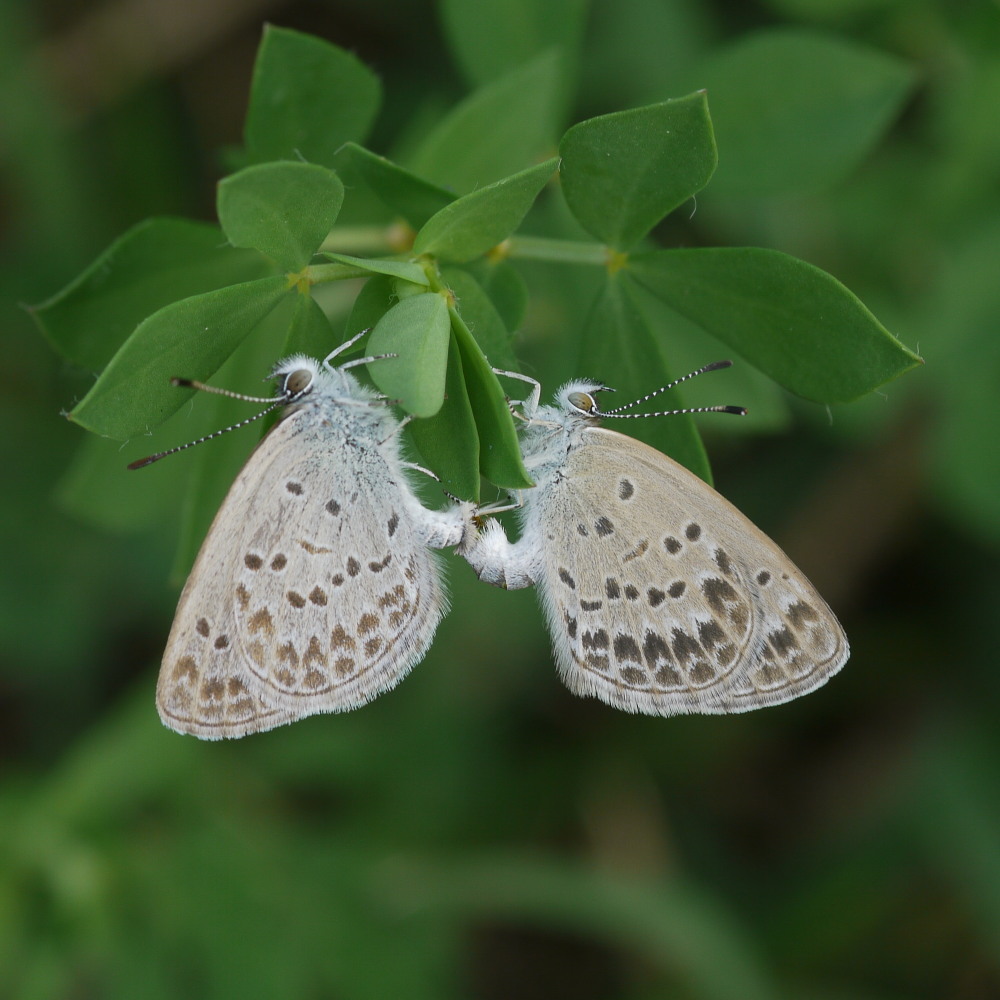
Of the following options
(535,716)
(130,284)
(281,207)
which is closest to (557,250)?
(281,207)

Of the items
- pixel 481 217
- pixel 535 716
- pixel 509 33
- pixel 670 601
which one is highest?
pixel 481 217

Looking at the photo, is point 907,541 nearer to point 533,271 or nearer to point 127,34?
point 533,271

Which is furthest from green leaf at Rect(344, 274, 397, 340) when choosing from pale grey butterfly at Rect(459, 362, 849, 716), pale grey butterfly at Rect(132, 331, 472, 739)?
pale grey butterfly at Rect(459, 362, 849, 716)

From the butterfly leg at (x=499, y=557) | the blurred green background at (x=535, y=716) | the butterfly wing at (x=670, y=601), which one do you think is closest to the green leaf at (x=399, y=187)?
the butterfly wing at (x=670, y=601)

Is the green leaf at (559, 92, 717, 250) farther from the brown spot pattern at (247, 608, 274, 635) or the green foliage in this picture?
the brown spot pattern at (247, 608, 274, 635)

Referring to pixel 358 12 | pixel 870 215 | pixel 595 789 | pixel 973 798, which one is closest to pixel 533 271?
pixel 870 215

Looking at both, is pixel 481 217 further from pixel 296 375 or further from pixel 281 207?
pixel 296 375
